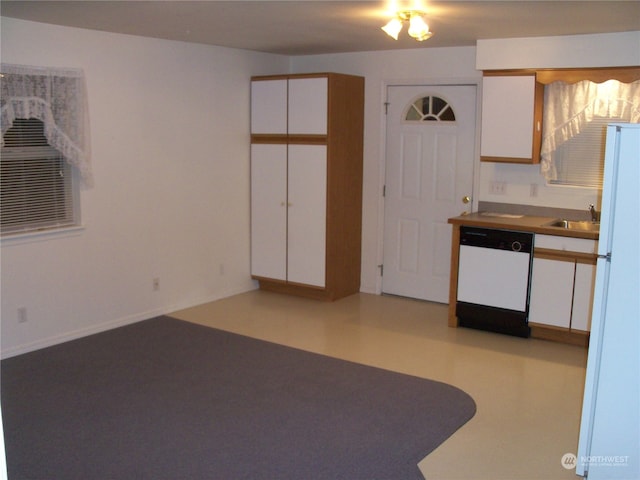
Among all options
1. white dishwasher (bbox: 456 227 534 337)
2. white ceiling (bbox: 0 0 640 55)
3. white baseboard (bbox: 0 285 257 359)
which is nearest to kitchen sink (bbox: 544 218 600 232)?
white dishwasher (bbox: 456 227 534 337)

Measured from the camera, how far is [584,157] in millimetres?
5379

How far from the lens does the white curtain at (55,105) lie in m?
4.51

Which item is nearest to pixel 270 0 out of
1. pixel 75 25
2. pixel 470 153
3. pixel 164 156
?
pixel 75 25

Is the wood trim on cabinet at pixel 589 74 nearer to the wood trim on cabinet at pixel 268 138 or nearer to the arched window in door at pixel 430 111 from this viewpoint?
the arched window in door at pixel 430 111

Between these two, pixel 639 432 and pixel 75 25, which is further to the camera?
pixel 75 25

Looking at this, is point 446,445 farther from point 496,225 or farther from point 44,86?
point 44,86

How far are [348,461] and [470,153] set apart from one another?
10.9 ft

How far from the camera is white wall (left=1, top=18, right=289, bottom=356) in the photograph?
15.8 feet

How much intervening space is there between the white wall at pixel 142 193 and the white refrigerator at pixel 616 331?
3.65 metres

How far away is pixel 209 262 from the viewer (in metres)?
6.21

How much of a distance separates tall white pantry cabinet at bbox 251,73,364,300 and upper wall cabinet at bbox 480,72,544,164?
4.31 ft

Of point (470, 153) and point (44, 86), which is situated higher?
point (44, 86)
